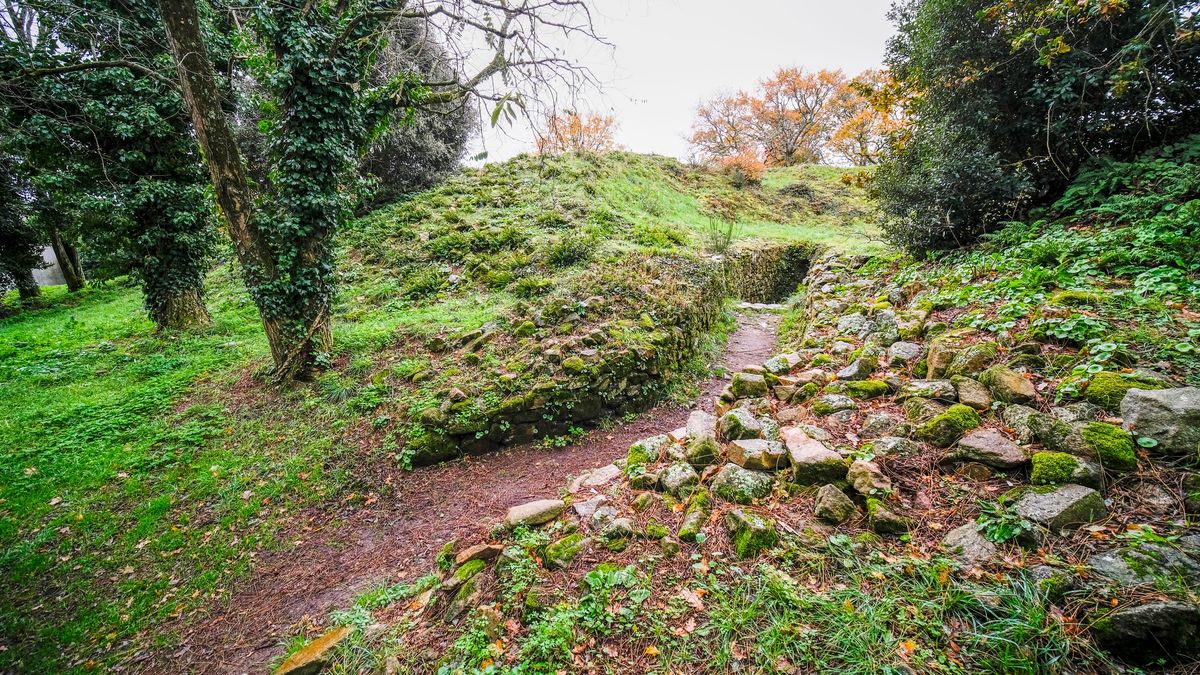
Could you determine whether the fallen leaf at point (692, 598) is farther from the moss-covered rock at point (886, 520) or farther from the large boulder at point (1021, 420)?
the large boulder at point (1021, 420)

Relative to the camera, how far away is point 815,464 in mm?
2744

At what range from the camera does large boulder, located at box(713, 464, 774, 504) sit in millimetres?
2790

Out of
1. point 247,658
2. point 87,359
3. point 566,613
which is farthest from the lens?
point 87,359

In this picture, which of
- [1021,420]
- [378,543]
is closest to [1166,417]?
[1021,420]

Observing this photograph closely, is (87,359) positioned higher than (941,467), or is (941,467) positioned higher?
(87,359)

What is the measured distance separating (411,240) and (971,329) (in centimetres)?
1107

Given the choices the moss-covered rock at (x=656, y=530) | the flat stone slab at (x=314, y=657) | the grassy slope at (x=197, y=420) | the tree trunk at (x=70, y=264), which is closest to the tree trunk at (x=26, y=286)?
the tree trunk at (x=70, y=264)

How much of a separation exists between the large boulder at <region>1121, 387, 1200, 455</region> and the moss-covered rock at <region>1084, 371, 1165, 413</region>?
0.47 feet

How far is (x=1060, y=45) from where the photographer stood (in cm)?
393

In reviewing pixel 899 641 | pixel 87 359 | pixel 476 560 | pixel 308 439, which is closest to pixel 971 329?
pixel 899 641

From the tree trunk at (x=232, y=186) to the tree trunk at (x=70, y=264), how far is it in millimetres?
17050

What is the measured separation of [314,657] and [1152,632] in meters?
3.94

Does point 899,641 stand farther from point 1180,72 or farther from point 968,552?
point 1180,72

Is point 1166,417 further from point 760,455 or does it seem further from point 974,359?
point 760,455
